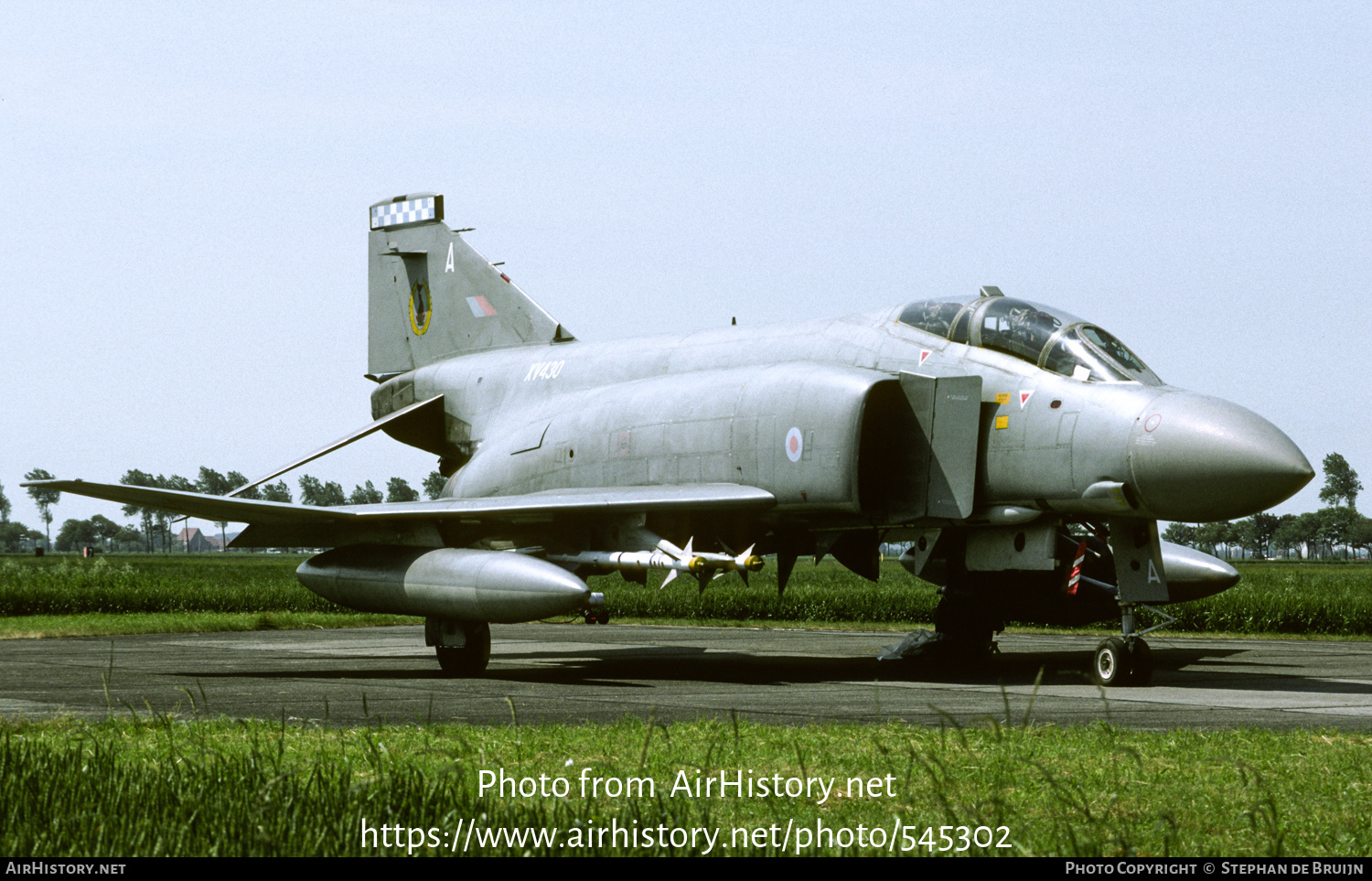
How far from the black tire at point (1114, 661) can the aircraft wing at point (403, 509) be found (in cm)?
329

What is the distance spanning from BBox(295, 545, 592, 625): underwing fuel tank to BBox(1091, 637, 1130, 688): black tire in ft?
15.1

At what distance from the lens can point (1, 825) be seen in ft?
15.0

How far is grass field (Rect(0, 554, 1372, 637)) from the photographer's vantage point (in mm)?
22484

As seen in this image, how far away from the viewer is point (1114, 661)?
1161cm

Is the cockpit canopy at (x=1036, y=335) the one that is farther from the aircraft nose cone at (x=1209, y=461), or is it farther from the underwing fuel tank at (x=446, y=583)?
the underwing fuel tank at (x=446, y=583)

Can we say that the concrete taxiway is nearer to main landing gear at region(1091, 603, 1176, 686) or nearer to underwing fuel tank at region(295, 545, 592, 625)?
main landing gear at region(1091, 603, 1176, 686)

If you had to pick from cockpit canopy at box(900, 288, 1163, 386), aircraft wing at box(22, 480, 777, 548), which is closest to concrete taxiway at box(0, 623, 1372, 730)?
aircraft wing at box(22, 480, 777, 548)

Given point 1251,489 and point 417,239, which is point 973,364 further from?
point 417,239

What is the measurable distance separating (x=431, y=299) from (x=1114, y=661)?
459 inches

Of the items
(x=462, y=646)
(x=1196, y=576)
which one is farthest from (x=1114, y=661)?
(x=462, y=646)

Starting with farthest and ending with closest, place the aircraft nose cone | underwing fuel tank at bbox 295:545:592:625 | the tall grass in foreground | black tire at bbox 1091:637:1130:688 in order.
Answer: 1. underwing fuel tank at bbox 295:545:592:625
2. black tire at bbox 1091:637:1130:688
3. the aircraft nose cone
4. the tall grass in foreground

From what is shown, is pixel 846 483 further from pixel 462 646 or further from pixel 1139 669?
pixel 462 646
